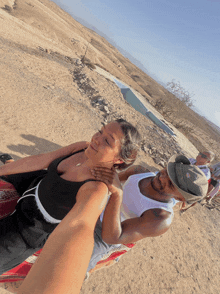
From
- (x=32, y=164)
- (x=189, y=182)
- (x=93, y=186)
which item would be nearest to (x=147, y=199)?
(x=189, y=182)

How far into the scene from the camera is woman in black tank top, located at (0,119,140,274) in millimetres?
1127

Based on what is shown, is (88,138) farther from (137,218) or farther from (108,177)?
(108,177)

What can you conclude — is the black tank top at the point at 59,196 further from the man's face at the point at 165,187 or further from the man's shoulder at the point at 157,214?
the man's face at the point at 165,187

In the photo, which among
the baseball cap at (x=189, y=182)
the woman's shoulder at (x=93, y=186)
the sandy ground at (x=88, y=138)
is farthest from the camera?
the sandy ground at (x=88, y=138)

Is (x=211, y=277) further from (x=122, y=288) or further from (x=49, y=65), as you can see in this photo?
(x=49, y=65)

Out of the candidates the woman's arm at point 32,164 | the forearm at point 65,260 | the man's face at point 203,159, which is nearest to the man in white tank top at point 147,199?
the forearm at point 65,260

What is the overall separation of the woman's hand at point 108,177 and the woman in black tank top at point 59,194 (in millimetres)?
35

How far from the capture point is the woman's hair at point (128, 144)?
1.25 metres

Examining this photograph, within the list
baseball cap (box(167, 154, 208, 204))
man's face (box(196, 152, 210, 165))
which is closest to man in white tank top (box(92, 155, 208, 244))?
baseball cap (box(167, 154, 208, 204))

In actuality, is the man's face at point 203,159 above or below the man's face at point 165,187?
above

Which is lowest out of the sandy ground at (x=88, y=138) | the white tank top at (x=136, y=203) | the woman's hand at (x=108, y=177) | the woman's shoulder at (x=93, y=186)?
the sandy ground at (x=88, y=138)

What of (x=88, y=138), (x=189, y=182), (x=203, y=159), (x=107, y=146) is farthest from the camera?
(x=88, y=138)

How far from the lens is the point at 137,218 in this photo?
1622 millimetres

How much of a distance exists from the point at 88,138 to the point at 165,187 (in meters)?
4.45
